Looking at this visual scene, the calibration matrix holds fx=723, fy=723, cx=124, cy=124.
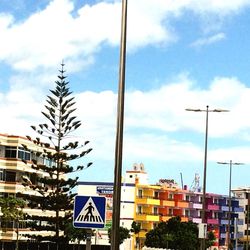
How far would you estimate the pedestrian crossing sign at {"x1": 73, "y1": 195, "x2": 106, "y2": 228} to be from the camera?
12039 mm

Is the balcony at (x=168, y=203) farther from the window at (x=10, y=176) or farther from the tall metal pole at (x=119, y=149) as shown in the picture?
the tall metal pole at (x=119, y=149)

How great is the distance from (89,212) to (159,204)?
113565 millimetres

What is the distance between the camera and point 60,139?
181 ft

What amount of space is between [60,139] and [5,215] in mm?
22701

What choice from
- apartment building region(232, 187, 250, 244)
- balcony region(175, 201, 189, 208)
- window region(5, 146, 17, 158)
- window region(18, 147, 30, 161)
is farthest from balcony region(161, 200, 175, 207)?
window region(5, 146, 17, 158)

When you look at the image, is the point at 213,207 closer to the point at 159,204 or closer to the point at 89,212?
the point at 159,204

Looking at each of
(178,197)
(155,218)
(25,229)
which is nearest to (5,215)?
(25,229)

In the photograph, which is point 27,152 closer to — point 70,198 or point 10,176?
point 10,176

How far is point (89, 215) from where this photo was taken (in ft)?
39.7

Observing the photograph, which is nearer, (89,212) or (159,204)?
(89,212)

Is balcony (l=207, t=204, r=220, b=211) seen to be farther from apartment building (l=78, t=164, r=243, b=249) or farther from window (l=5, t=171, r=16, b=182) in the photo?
window (l=5, t=171, r=16, b=182)

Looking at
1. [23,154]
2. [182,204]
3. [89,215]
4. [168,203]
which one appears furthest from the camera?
[182,204]

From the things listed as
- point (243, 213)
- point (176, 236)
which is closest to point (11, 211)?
point (176, 236)

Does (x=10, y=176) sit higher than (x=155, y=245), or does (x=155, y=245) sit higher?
(x=10, y=176)
